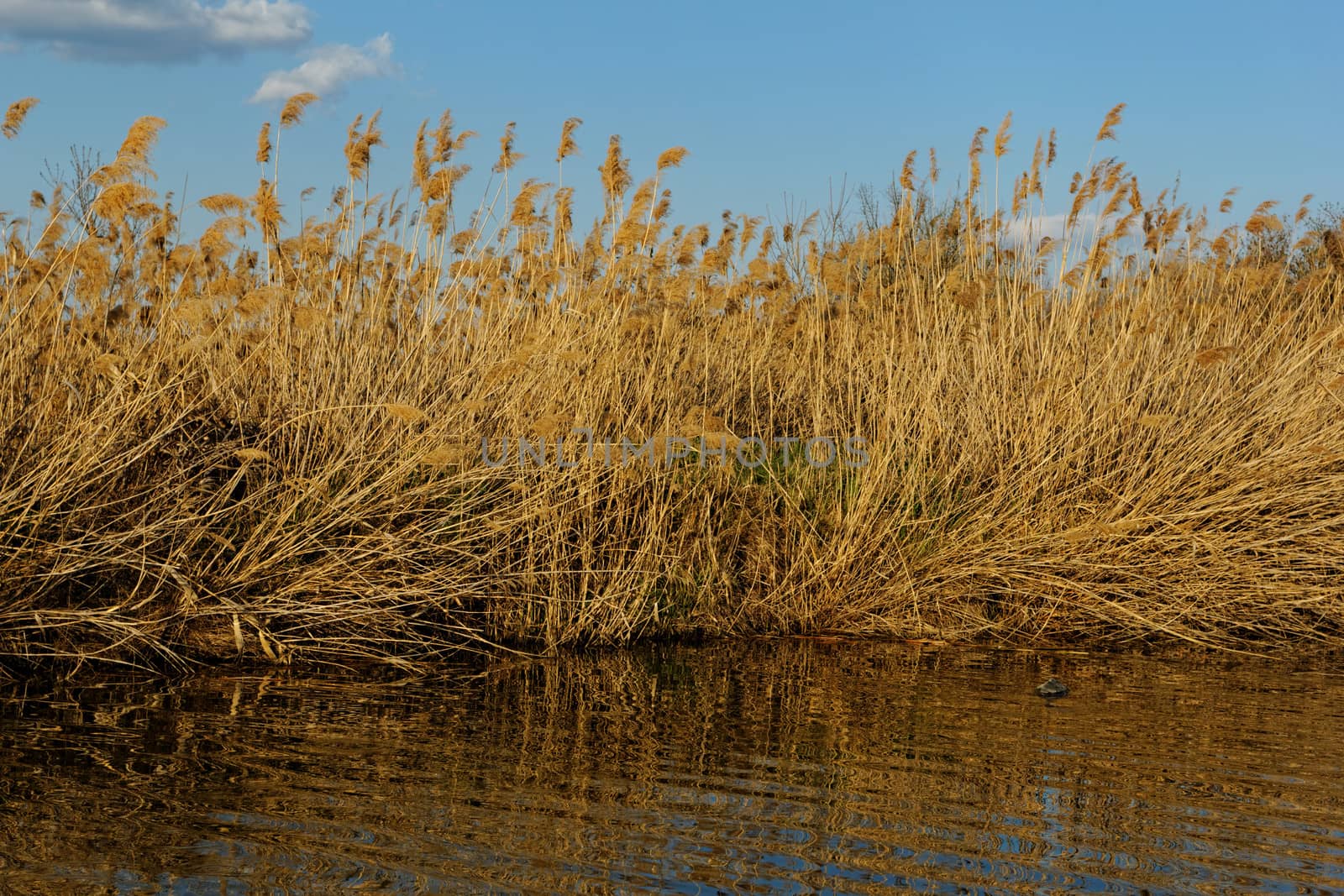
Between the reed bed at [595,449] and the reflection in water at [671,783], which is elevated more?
the reed bed at [595,449]

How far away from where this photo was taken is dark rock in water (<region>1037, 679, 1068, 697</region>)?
4.75 m

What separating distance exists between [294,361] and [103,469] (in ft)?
3.90

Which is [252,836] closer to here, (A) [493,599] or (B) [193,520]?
(B) [193,520]

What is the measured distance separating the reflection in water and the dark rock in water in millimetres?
66

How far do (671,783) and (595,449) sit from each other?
1958 millimetres

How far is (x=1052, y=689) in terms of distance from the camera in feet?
15.7

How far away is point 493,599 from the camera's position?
535cm

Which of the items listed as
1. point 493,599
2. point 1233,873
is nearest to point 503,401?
point 493,599

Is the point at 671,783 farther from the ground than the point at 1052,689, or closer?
closer

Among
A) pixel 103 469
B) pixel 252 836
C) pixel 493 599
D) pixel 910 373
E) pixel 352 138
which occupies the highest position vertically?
pixel 352 138

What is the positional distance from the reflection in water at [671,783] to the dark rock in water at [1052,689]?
0.07 m

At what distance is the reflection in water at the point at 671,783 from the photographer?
2.74m

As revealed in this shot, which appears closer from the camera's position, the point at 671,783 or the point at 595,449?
the point at 671,783

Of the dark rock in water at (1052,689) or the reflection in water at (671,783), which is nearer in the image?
the reflection in water at (671,783)
